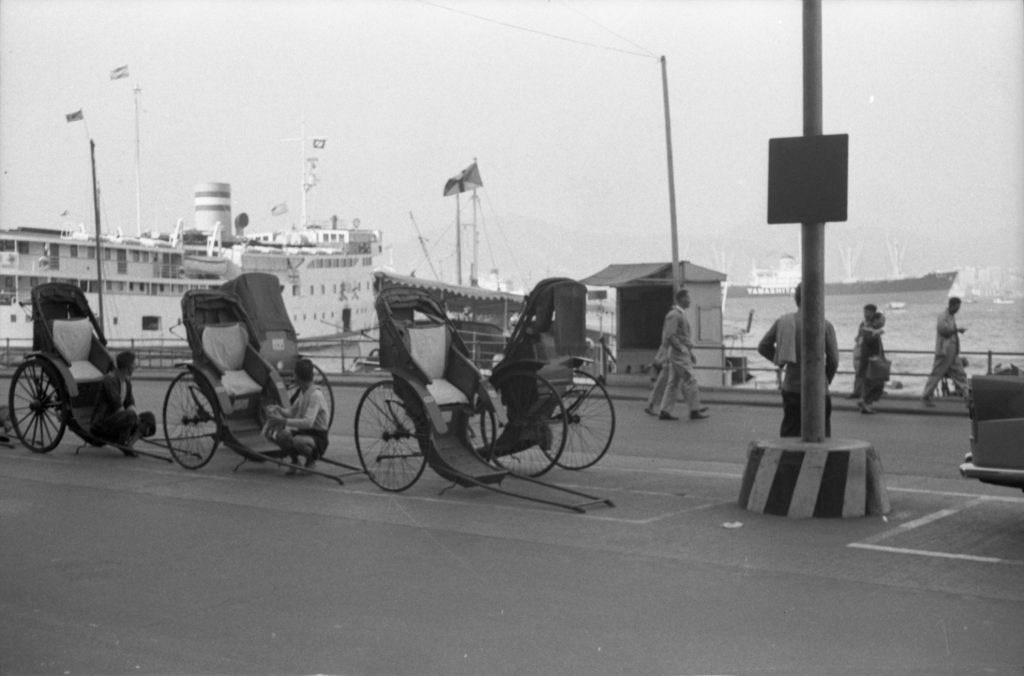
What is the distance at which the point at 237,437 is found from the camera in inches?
508

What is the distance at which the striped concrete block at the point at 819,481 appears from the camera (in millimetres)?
9445

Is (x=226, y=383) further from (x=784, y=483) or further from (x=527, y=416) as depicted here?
(x=784, y=483)

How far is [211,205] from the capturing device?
281ft

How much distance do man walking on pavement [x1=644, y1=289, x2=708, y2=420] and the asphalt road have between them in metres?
5.98

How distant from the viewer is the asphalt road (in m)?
5.93

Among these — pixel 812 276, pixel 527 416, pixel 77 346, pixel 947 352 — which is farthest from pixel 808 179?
pixel 947 352

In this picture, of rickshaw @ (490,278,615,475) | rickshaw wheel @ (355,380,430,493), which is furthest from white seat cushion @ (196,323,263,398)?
rickshaw @ (490,278,615,475)

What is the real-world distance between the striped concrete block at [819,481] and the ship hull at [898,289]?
14772 centimetres

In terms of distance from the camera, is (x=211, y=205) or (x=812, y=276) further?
(x=211, y=205)

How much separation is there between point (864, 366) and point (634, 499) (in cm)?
1011

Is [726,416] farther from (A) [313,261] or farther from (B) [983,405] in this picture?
(A) [313,261]

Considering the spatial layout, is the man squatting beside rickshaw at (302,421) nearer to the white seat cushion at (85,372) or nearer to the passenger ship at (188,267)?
the white seat cushion at (85,372)

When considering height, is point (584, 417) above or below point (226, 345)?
below

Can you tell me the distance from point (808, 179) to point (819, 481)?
8.01 feet
